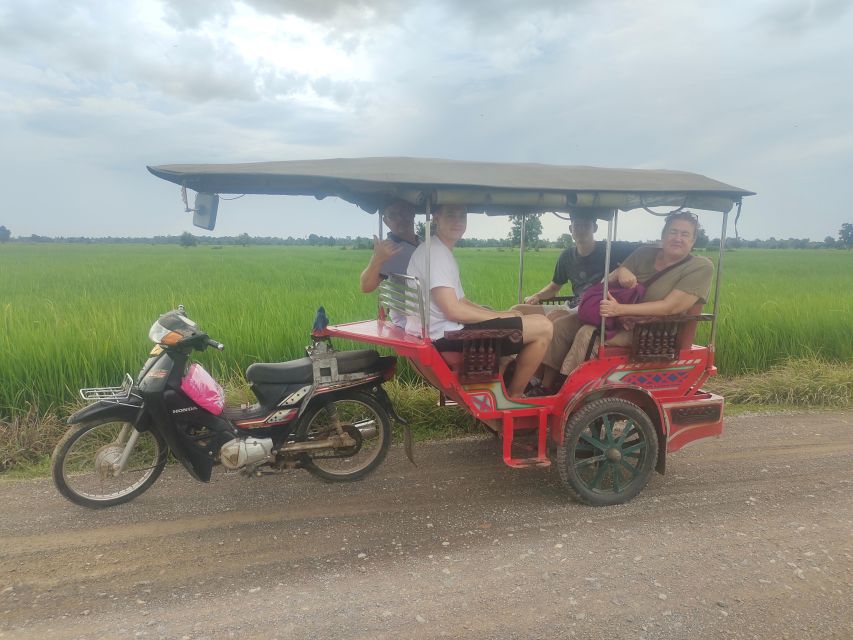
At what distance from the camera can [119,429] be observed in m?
3.41

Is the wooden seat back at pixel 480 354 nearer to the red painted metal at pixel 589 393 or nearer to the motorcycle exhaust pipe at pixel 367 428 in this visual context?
the red painted metal at pixel 589 393

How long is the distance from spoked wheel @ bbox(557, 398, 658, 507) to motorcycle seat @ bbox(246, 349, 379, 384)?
1405 mm

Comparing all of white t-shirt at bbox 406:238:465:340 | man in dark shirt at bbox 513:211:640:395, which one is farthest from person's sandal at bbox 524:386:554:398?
white t-shirt at bbox 406:238:465:340

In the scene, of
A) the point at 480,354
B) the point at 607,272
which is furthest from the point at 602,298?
the point at 480,354

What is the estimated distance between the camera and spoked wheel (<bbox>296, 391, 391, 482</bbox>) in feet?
11.7

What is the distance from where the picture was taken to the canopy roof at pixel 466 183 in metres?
2.83

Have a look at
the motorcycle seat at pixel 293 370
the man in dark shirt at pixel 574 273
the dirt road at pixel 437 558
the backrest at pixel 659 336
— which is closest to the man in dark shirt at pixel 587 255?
the man in dark shirt at pixel 574 273

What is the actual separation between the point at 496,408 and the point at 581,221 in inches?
69.3

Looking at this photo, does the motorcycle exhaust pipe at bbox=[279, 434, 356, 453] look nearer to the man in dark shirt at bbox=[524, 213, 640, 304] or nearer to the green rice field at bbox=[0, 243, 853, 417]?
the green rice field at bbox=[0, 243, 853, 417]

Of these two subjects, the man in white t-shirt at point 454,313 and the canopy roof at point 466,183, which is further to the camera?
the man in white t-shirt at point 454,313

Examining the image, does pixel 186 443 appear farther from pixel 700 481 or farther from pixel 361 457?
pixel 700 481

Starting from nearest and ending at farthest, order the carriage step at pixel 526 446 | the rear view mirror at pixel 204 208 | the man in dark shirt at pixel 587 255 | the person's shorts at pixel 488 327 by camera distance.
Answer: the rear view mirror at pixel 204 208
the person's shorts at pixel 488 327
the carriage step at pixel 526 446
the man in dark shirt at pixel 587 255

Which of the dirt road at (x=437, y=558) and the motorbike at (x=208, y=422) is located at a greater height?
the motorbike at (x=208, y=422)

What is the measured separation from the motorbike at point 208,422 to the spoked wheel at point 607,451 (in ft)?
3.99
